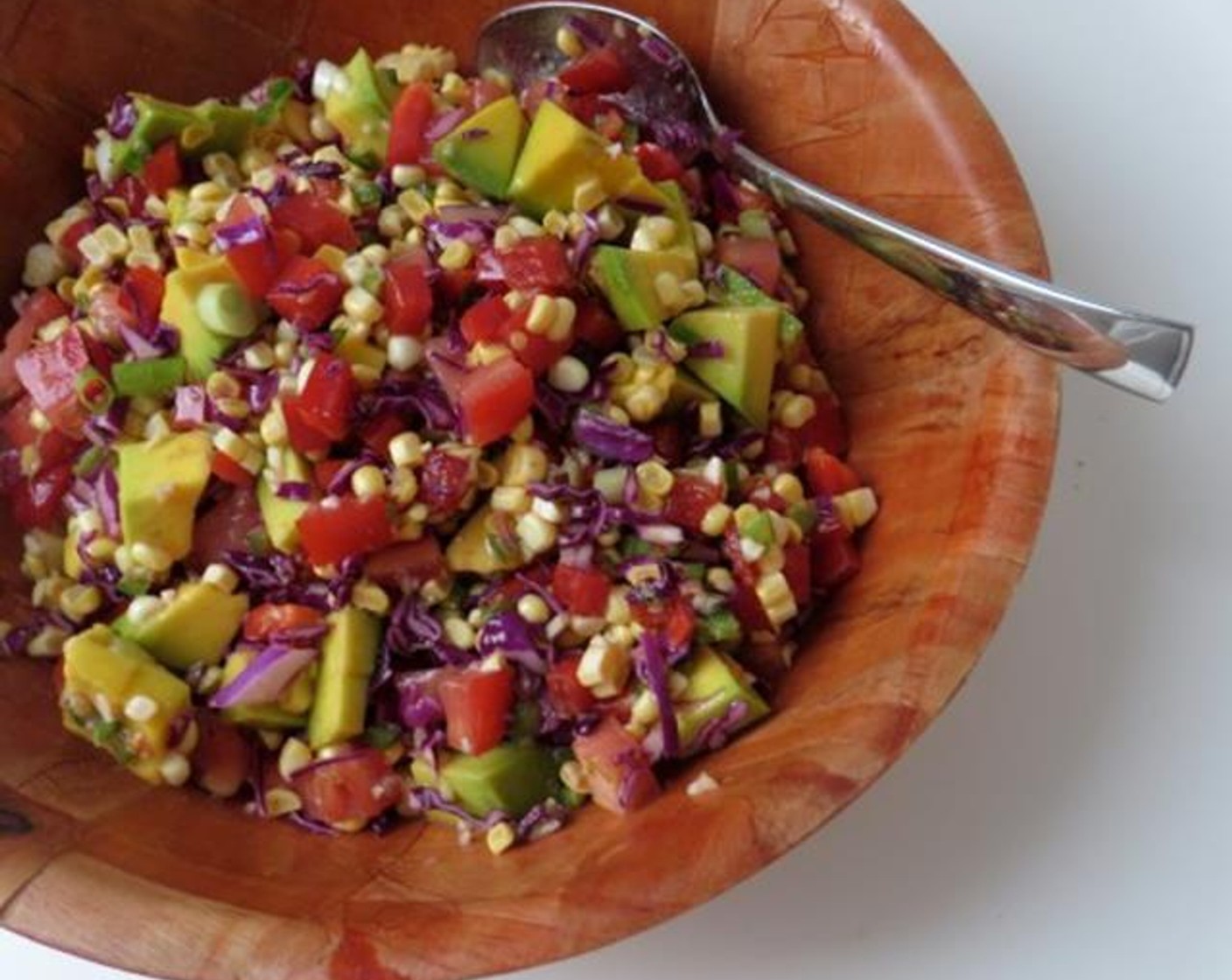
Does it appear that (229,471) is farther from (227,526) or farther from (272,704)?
(272,704)

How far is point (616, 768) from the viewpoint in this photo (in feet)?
5.99

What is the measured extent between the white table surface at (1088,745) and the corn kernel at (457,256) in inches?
37.2

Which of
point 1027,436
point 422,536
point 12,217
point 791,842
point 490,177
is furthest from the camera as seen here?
point 12,217

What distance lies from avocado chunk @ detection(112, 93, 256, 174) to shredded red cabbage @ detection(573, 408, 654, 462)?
761mm

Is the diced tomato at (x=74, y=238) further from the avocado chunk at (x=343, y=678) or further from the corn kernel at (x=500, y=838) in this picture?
the corn kernel at (x=500, y=838)

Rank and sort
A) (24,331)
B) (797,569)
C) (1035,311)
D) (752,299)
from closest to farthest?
(1035,311)
(797,569)
(752,299)
(24,331)

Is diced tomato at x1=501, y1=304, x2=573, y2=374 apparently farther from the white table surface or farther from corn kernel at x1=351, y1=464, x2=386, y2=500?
the white table surface

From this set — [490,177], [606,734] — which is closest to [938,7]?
[490,177]

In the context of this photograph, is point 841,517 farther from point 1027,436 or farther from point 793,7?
point 793,7

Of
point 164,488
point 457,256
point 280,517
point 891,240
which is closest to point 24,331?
point 164,488

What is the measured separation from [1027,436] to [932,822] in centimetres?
59

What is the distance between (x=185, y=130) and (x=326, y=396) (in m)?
0.57

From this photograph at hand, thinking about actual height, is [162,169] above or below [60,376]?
above

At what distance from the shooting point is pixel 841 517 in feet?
6.59
